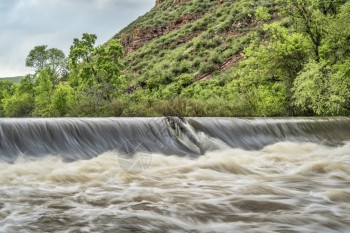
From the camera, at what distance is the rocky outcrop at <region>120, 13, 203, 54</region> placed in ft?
222

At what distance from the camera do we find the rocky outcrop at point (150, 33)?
67625mm

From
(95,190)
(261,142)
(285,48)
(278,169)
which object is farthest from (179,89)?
(95,190)

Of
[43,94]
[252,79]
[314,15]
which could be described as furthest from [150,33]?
[314,15]

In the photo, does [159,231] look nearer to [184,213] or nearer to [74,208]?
[184,213]

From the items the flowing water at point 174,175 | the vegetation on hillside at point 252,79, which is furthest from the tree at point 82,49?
the flowing water at point 174,175

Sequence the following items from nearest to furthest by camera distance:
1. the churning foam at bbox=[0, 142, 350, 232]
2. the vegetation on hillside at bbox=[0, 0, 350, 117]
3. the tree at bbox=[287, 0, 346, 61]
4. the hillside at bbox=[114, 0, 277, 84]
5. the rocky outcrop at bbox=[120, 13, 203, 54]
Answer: the churning foam at bbox=[0, 142, 350, 232]
the vegetation on hillside at bbox=[0, 0, 350, 117]
the tree at bbox=[287, 0, 346, 61]
the hillside at bbox=[114, 0, 277, 84]
the rocky outcrop at bbox=[120, 13, 203, 54]

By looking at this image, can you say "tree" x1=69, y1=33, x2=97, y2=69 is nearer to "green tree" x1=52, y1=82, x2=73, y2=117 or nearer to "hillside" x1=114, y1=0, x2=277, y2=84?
"green tree" x1=52, y1=82, x2=73, y2=117

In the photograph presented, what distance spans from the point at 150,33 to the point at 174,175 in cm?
6531

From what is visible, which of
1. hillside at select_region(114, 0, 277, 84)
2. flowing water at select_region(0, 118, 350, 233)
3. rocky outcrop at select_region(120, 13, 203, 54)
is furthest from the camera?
rocky outcrop at select_region(120, 13, 203, 54)

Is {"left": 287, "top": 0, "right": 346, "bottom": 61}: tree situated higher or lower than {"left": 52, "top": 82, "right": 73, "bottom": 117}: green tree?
higher

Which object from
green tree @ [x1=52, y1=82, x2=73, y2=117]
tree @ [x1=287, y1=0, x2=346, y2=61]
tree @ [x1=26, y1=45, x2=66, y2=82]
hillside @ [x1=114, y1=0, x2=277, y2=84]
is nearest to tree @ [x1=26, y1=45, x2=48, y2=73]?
tree @ [x1=26, y1=45, x2=66, y2=82]

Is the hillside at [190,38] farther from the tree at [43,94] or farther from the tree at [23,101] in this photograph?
the tree at [23,101]

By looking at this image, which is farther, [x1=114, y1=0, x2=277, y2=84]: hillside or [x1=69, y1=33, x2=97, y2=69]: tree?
[x1=114, y1=0, x2=277, y2=84]: hillside

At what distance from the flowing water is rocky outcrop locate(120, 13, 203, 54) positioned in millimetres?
55244
